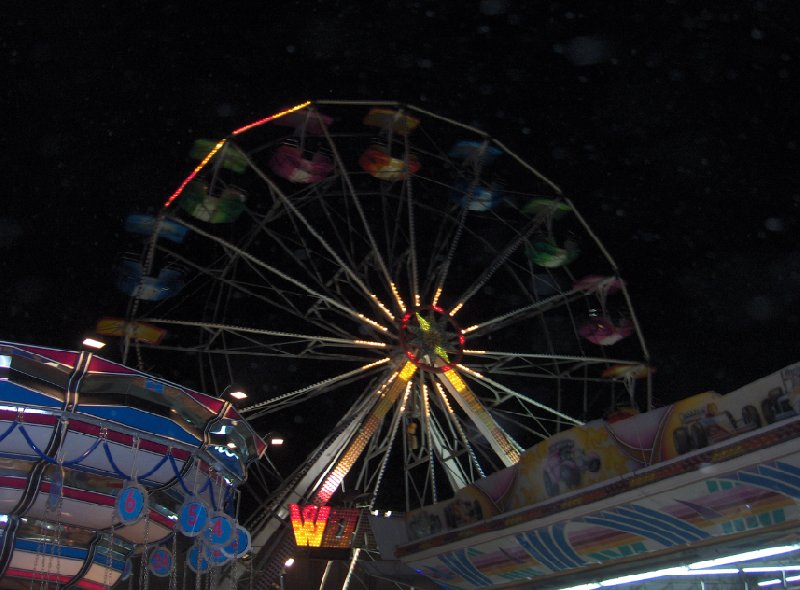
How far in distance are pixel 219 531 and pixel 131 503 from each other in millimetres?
1241

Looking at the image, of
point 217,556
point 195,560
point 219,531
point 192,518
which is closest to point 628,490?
point 219,531

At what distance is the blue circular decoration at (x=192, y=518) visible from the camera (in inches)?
323

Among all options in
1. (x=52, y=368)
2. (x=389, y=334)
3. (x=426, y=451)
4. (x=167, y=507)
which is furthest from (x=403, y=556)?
(x=52, y=368)

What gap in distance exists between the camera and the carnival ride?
739cm

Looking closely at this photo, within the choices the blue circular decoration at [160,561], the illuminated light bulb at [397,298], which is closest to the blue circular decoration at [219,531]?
the blue circular decoration at [160,561]

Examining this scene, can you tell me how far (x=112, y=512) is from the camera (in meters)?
8.42

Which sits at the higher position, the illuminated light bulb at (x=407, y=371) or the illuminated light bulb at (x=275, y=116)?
the illuminated light bulb at (x=275, y=116)

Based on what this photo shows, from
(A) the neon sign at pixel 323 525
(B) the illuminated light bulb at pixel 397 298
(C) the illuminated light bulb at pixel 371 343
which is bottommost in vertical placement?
(A) the neon sign at pixel 323 525

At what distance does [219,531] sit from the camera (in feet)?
28.2

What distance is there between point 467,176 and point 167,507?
8.44 metres

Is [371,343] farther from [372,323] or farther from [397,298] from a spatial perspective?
[397,298]

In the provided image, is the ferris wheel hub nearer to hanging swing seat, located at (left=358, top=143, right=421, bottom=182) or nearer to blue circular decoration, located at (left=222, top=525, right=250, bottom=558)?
hanging swing seat, located at (left=358, top=143, right=421, bottom=182)

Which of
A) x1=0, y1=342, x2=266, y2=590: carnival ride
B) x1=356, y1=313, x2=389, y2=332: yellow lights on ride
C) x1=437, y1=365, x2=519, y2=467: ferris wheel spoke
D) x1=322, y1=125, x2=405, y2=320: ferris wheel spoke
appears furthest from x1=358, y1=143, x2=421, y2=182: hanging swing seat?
x1=0, y1=342, x2=266, y2=590: carnival ride

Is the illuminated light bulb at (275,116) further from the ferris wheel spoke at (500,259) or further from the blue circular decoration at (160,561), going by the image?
the blue circular decoration at (160,561)
